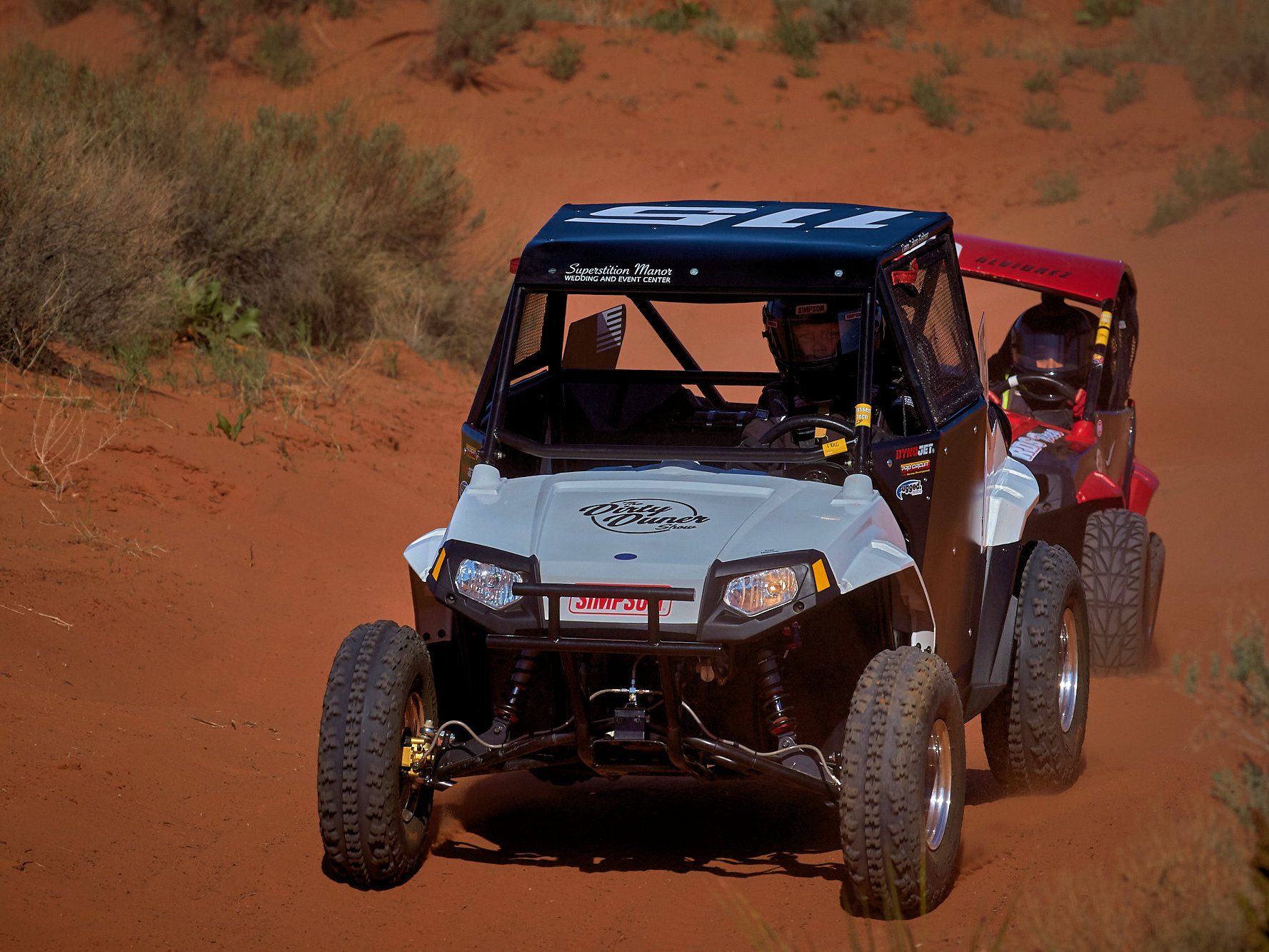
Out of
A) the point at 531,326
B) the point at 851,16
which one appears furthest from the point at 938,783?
the point at 851,16

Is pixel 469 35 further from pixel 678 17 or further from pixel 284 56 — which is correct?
pixel 678 17

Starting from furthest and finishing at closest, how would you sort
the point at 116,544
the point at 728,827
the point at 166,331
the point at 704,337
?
the point at 704,337 < the point at 166,331 < the point at 116,544 < the point at 728,827

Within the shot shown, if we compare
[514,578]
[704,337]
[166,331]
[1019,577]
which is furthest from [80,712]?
[704,337]

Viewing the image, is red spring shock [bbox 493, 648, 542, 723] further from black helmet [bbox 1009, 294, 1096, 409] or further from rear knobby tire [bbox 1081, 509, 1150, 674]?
black helmet [bbox 1009, 294, 1096, 409]

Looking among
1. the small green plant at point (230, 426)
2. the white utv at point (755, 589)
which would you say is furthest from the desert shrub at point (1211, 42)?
the white utv at point (755, 589)

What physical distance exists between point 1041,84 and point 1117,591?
887 inches

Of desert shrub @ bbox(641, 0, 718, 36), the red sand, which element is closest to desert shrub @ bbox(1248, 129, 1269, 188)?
the red sand

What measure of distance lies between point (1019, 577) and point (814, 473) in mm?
1210

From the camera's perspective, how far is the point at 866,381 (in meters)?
4.61

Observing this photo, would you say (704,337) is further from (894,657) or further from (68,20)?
(68,20)

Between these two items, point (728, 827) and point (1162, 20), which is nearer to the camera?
point (728, 827)

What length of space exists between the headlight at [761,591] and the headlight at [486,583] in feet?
1.97

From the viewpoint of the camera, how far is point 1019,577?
18.1 feet

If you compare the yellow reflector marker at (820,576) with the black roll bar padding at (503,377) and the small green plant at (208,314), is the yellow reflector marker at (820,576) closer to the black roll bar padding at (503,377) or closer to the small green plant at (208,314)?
the black roll bar padding at (503,377)
